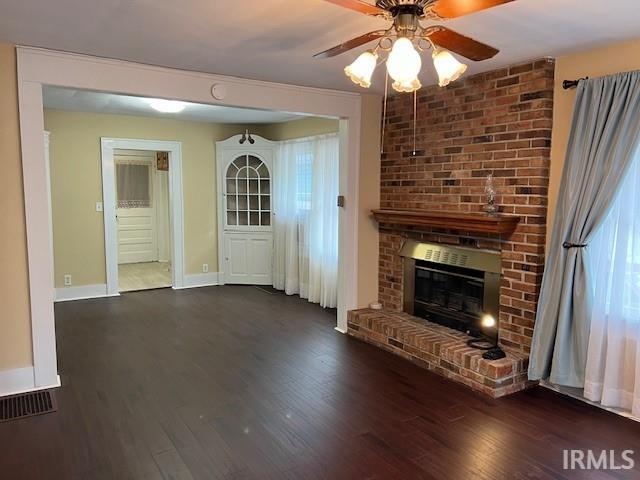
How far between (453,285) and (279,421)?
2023mm

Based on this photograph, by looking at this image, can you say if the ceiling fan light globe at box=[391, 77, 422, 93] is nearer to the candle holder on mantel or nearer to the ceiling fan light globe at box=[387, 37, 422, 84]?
the ceiling fan light globe at box=[387, 37, 422, 84]

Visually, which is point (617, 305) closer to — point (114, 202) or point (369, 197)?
point (369, 197)

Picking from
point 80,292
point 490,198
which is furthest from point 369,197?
point 80,292

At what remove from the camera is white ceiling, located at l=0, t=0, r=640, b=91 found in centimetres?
235

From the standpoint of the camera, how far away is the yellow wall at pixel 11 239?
308 centimetres

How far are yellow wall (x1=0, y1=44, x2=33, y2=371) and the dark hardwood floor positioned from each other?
46 centimetres

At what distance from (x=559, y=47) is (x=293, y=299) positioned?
4.11 metres

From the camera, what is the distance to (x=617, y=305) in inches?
116

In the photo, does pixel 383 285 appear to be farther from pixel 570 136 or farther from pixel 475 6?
pixel 475 6

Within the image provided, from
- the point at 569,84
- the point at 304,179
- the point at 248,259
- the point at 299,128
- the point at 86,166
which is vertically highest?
the point at 299,128

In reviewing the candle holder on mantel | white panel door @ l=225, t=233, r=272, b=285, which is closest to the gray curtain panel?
the candle holder on mantel

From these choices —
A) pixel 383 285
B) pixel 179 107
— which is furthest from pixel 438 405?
pixel 179 107

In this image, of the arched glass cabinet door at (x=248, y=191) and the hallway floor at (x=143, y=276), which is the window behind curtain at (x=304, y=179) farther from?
the hallway floor at (x=143, y=276)

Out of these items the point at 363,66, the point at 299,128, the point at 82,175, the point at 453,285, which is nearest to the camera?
the point at 363,66
